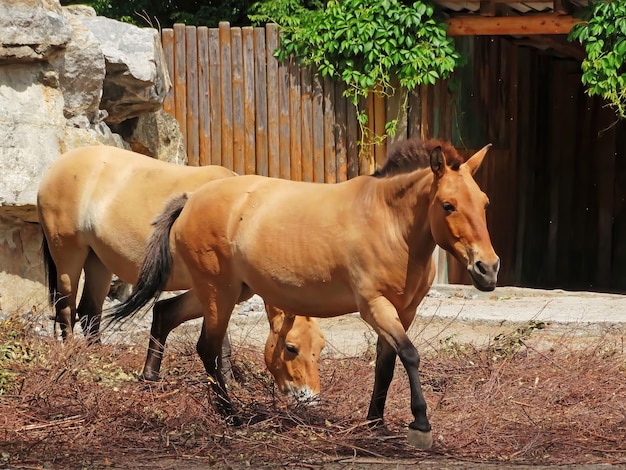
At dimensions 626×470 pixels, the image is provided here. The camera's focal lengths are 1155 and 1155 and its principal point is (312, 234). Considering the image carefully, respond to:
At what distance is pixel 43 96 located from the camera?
995 cm

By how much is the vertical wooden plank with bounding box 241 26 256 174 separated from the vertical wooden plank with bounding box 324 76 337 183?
0.80 m

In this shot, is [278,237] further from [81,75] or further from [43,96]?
[81,75]

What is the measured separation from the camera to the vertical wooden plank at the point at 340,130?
41.0 ft

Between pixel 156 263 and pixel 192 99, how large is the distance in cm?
606

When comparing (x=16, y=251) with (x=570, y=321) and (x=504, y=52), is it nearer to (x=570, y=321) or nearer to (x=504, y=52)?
(x=570, y=321)

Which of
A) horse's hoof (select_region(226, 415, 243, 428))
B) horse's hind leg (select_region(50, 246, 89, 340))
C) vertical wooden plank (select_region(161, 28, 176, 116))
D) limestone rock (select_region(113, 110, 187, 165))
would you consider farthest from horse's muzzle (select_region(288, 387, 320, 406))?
vertical wooden plank (select_region(161, 28, 176, 116))

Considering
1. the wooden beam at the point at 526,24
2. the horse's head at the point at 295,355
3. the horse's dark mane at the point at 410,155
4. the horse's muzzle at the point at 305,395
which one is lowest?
the horse's muzzle at the point at 305,395

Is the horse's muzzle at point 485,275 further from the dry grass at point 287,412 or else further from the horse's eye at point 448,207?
the dry grass at point 287,412

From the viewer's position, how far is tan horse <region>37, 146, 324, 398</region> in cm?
754

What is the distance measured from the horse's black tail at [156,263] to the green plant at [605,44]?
5.95 m

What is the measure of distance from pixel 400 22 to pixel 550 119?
17.9 ft

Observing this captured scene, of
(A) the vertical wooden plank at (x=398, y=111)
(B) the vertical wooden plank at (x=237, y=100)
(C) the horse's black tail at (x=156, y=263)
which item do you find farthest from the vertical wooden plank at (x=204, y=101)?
(C) the horse's black tail at (x=156, y=263)

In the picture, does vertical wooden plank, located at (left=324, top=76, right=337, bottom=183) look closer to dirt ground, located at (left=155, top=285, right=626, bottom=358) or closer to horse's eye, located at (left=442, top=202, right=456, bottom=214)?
dirt ground, located at (left=155, top=285, right=626, bottom=358)

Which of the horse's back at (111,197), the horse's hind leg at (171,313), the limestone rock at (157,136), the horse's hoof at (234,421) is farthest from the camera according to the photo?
the limestone rock at (157,136)
